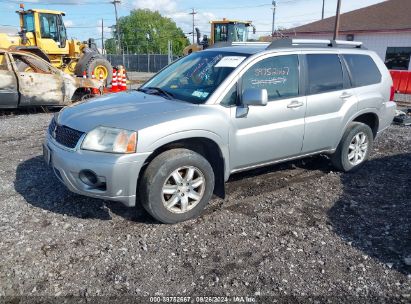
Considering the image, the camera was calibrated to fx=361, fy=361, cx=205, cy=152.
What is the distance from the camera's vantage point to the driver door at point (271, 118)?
13.2 ft

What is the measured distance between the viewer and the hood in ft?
11.3

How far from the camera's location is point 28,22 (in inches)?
596

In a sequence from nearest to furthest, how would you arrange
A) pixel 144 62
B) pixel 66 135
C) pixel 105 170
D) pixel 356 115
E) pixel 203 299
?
1. pixel 203 299
2. pixel 105 170
3. pixel 66 135
4. pixel 356 115
5. pixel 144 62

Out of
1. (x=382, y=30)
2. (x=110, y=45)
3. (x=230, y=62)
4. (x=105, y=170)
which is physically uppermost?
(x=110, y=45)

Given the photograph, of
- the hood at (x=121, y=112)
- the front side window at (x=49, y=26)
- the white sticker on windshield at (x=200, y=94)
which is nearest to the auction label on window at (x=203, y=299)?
the hood at (x=121, y=112)

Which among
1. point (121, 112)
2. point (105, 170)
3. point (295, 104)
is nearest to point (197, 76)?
point (121, 112)

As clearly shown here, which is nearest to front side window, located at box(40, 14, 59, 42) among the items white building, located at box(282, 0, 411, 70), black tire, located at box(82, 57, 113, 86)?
black tire, located at box(82, 57, 113, 86)

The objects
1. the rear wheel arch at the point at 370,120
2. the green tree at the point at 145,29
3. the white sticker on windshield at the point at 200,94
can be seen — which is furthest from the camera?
the green tree at the point at 145,29

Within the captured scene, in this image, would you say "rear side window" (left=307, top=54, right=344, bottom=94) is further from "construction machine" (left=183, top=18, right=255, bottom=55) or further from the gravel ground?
"construction machine" (left=183, top=18, right=255, bottom=55)

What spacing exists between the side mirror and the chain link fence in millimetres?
33272

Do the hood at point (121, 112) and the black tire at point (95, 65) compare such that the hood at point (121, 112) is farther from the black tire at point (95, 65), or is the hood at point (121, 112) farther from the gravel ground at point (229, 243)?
the black tire at point (95, 65)

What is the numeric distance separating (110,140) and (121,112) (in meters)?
0.40

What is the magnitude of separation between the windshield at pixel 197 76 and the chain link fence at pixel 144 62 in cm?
3218

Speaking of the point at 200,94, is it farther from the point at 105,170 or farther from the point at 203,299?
the point at 203,299
